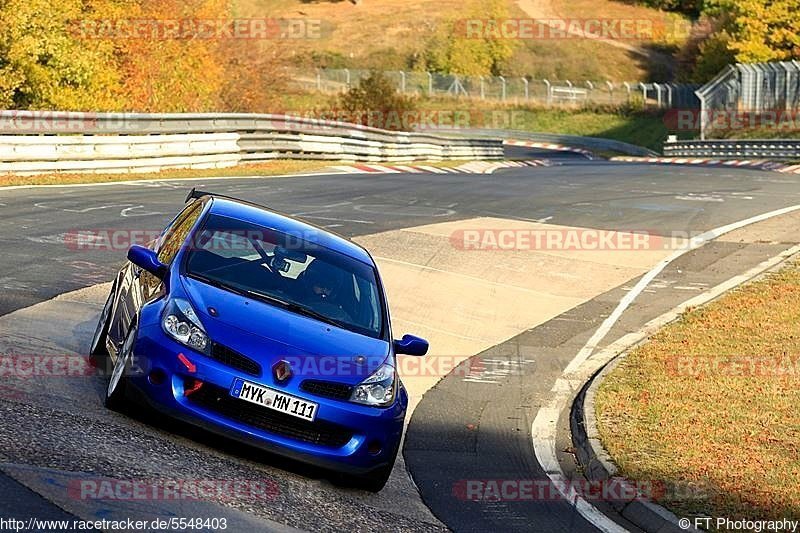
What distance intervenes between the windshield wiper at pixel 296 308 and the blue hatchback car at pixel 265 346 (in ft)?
0.03

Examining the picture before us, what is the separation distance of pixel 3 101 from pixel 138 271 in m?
22.6

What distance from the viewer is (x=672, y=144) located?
5647cm

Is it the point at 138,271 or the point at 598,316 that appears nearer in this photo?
the point at 138,271

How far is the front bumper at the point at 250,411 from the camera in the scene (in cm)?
771

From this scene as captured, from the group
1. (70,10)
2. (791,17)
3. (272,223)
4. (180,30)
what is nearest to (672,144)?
(791,17)

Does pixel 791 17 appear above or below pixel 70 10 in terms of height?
below

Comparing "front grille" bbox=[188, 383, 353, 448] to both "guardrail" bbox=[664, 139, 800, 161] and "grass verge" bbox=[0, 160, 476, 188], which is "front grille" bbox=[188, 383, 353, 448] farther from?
"guardrail" bbox=[664, 139, 800, 161]

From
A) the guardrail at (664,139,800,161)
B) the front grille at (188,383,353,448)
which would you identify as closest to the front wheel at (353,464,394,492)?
the front grille at (188,383,353,448)

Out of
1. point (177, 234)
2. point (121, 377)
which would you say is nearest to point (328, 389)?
point (121, 377)

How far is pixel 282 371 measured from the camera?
307 inches

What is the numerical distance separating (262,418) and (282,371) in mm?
328

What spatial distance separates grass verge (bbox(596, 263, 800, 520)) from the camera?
29.0 ft

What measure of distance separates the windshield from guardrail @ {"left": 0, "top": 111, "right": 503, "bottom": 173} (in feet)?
50.9

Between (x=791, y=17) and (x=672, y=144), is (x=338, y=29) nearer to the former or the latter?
(x=791, y=17)
